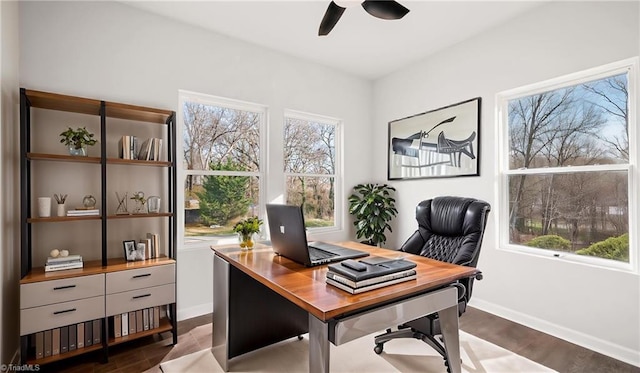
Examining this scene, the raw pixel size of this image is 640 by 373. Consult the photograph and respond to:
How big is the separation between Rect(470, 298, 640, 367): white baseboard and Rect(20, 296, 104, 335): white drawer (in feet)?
10.8

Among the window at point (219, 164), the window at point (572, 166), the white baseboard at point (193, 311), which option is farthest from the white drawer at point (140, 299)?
the window at point (572, 166)

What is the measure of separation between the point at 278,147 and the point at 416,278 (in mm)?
2397

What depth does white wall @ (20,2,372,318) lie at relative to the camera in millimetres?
2336

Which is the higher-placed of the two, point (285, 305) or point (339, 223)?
point (339, 223)

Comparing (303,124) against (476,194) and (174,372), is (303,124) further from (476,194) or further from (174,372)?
(174,372)

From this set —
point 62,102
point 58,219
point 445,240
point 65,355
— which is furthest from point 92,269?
point 445,240

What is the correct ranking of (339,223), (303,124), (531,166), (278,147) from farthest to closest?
(339,223)
(303,124)
(278,147)
(531,166)

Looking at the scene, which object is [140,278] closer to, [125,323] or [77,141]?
[125,323]

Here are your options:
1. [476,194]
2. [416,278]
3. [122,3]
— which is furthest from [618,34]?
[122,3]

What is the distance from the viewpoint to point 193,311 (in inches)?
115

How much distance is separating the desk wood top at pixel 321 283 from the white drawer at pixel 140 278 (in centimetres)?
70

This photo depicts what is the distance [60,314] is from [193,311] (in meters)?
1.09

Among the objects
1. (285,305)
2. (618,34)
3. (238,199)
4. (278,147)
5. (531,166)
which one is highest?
(618,34)

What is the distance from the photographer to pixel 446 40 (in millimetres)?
3234
